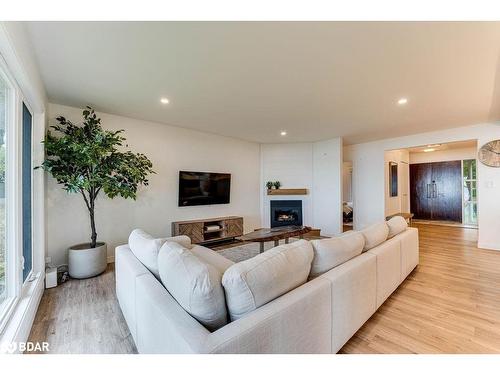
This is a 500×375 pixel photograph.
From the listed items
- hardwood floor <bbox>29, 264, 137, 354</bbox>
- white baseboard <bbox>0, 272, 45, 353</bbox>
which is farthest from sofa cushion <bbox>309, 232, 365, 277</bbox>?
white baseboard <bbox>0, 272, 45, 353</bbox>

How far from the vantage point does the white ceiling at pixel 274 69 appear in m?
1.71

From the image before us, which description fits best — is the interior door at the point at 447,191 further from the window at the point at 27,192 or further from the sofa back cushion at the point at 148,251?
the window at the point at 27,192

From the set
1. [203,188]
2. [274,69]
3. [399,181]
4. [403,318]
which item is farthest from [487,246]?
[203,188]

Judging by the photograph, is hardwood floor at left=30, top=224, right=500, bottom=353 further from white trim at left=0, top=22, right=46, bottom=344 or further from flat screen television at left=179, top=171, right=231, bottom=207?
flat screen television at left=179, top=171, right=231, bottom=207

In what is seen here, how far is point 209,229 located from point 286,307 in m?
3.45

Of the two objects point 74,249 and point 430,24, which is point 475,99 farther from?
point 74,249

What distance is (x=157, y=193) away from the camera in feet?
13.3

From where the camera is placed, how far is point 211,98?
9.70 feet

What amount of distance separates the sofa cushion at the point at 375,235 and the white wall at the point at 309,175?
2.98m

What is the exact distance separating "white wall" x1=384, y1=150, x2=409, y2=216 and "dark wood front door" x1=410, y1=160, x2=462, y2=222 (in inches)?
16.3

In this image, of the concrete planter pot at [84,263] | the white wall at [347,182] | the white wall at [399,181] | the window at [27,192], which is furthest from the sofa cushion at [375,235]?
the white wall at [347,182]

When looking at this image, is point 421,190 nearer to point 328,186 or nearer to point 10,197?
point 328,186

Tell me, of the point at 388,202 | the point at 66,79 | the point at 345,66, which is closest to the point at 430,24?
the point at 345,66
